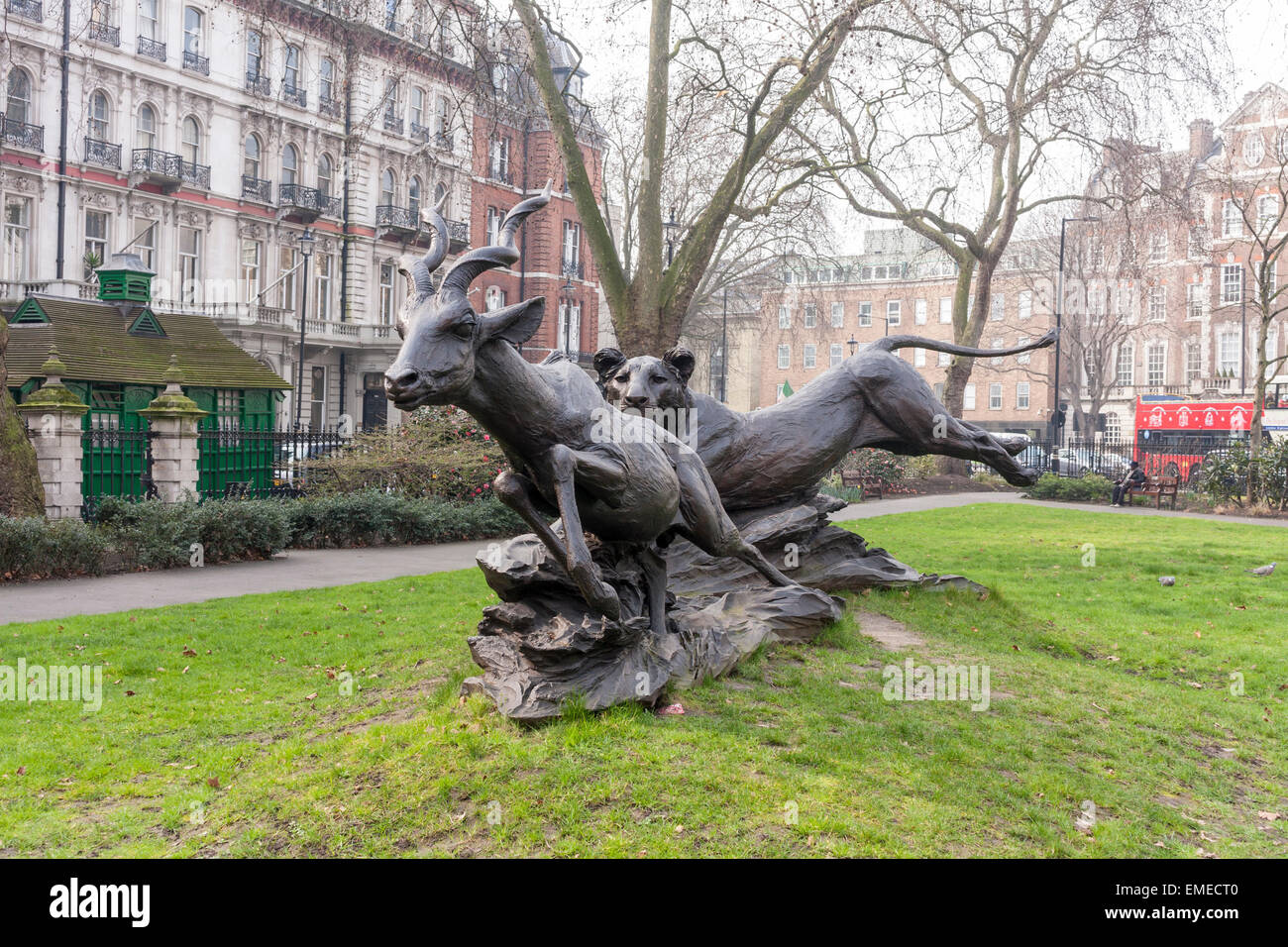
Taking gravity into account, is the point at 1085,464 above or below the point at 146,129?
below

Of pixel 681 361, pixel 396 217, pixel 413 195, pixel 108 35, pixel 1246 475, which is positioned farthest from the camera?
pixel 413 195

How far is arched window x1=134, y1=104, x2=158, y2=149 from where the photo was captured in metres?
35.2

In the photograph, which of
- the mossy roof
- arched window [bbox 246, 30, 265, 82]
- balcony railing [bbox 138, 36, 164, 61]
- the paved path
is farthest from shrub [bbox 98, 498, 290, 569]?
arched window [bbox 246, 30, 265, 82]

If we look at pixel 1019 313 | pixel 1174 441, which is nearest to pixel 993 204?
pixel 1174 441

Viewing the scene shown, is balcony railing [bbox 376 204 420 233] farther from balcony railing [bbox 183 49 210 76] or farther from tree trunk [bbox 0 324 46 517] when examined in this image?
tree trunk [bbox 0 324 46 517]

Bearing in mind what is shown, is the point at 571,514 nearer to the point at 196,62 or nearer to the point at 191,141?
the point at 191,141

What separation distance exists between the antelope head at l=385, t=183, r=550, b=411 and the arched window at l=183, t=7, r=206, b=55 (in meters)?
37.2

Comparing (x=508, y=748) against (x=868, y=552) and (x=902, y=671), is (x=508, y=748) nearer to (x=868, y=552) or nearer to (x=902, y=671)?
(x=902, y=671)

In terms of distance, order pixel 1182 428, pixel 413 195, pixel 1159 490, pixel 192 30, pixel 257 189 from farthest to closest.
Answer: pixel 1182 428 < pixel 413 195 < pixel 257 189 < pixel 192 30 < pixel 1159 490

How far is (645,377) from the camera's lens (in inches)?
312

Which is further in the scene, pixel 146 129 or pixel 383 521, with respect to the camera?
pixel 146 129

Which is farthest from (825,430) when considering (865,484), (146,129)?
(146,129)

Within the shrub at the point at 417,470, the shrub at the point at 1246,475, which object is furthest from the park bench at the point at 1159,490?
the shrub at the point at 417,470

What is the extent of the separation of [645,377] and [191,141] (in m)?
35.2
